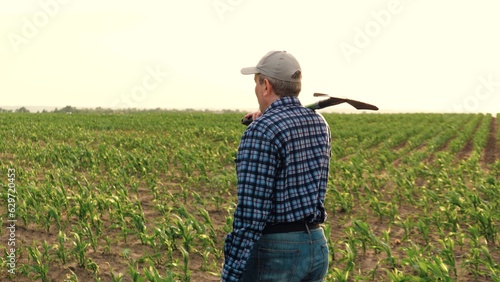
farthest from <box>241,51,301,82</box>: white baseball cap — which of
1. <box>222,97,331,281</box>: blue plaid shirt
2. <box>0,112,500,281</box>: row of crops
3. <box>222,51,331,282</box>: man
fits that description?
<box>0,112,500,281</box>: row of crops

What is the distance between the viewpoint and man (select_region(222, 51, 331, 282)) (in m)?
2.34

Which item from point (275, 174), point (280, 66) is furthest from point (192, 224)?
point (280, 66)

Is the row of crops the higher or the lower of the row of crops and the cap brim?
the lower

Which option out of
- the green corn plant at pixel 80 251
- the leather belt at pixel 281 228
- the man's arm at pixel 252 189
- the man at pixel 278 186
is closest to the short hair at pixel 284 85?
the man at pixel 278 186

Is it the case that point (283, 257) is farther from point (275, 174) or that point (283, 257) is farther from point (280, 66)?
point (280, 66)

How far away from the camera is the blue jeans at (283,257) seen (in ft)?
8.04

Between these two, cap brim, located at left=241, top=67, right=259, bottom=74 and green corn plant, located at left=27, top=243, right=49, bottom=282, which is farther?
green corn plant, located at left=27, top=243, right=49, bottom=282

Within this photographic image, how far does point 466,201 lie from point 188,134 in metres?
16.1

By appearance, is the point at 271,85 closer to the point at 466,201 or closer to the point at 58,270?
the point at 58,270

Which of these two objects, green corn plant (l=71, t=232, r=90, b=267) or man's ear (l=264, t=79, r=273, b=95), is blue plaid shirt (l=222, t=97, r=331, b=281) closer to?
man's ear (l=264, t=79, r=273, b=95)

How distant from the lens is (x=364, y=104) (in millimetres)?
2760

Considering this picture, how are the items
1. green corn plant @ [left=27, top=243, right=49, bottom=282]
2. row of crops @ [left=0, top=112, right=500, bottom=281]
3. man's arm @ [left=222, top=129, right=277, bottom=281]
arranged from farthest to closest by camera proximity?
row of crops @ [left=0, top=112, right=500, bottom=281]
green corn plant @ [left=27, top=243, right=49, bottom=282]
man's arm @ [left=222, top=129, right=277, bottom=281]

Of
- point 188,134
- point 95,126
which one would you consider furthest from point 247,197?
point 95,126

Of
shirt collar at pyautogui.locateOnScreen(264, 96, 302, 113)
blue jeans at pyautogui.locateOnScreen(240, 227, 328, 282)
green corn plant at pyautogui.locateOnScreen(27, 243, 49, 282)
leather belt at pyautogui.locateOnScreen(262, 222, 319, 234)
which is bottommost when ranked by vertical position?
green corn plant at pyautogui.locateOnScreen(27, 243, 49, 282)
